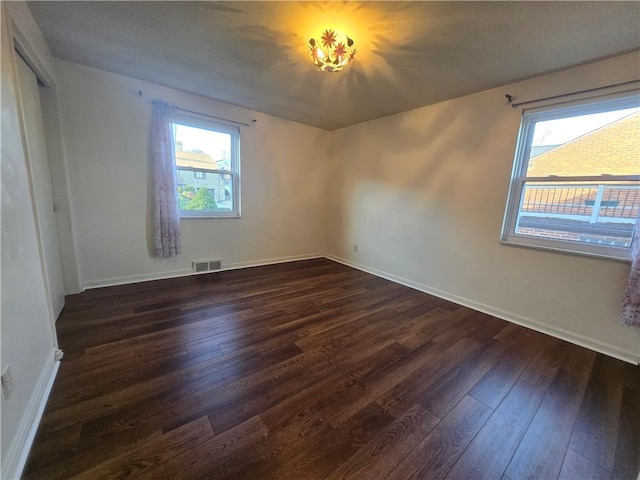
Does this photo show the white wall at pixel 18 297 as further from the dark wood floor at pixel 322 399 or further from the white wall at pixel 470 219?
the white wall at pixel 470 219

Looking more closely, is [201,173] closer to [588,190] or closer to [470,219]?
[470,219]

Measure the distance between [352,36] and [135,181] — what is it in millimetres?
2840

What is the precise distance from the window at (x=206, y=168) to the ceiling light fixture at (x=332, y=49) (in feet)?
6.84

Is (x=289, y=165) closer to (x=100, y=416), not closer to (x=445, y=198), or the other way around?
(x=445, y=198)

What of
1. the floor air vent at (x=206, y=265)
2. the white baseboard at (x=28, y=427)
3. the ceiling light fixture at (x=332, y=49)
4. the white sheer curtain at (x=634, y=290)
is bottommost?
the white baseboard at (x=28, y=427)

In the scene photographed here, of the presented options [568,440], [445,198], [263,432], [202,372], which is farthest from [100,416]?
[445,198]

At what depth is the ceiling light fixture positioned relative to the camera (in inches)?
71.2

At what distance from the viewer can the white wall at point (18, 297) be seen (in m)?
1.07

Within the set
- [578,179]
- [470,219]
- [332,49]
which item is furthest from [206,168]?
[578,179]

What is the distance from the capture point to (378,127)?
12.3 feet

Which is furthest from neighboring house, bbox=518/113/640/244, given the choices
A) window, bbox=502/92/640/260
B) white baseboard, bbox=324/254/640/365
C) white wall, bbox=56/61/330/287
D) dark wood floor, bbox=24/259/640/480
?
white wall, bbox=56/61/330/287

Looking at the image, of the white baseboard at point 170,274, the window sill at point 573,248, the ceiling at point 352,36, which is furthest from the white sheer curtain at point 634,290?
the white baseboard at point 170,274

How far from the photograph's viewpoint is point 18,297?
123 centimetres

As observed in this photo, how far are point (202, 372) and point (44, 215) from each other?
2.07m
